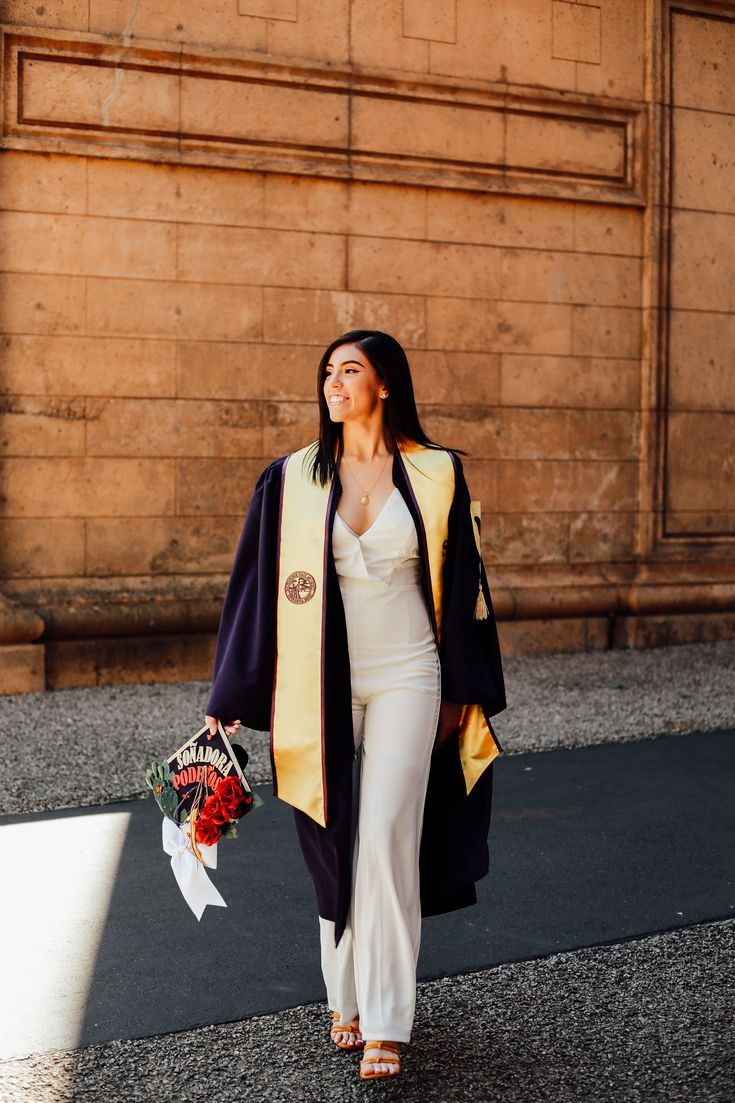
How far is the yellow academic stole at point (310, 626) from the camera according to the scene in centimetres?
322

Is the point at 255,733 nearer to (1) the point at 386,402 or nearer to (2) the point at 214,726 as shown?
(2) the point at 214,726

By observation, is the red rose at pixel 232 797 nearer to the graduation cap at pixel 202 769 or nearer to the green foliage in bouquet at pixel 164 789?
the graduation cap at pixel 202 769

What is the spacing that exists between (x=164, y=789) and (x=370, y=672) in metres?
0.59

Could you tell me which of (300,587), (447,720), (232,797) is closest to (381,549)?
(300,587)

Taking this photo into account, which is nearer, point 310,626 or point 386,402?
point 310,626

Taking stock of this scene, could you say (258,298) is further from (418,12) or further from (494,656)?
(494,656)

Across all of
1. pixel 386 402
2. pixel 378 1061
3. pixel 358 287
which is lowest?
pixel 378 1061

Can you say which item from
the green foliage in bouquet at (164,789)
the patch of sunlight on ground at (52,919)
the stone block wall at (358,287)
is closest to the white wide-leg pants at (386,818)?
the green foliage in bouquet at (164,789)

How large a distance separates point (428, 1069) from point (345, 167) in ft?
23.8

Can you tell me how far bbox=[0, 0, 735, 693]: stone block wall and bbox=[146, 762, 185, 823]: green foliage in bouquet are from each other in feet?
17.4

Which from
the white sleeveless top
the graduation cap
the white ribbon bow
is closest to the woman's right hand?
the graduation cap

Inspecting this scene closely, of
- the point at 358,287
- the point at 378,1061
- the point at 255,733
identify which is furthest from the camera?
the point at 358,287

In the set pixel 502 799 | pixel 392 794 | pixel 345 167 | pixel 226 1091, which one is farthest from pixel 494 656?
pixel 345 167

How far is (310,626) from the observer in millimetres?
3234
